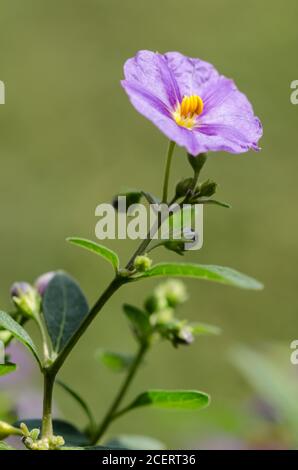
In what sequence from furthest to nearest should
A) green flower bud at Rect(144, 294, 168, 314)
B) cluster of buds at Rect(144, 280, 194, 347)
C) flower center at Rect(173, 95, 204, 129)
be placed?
green flower bud at Rect(144, 294, 168, 314) → cluster of buds at Rect(144, 280, 194, 347) → flower center at Rect(173, 95, 204, 129)

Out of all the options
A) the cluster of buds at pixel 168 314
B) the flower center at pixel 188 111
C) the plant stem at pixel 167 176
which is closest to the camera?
the plant stem at pixel 167 176

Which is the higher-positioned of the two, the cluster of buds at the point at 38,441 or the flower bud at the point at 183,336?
the flower bud at the point at 183,336

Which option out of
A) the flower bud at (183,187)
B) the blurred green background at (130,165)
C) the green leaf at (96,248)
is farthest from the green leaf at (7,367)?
the blurred green background at (130,165)

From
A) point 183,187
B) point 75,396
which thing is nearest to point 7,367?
point 75,396

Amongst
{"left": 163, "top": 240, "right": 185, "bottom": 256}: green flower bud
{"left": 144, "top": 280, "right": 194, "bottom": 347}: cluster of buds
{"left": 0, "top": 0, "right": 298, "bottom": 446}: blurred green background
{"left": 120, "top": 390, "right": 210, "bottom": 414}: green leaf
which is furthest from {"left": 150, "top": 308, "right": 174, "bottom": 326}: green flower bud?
{"left": 0, "top": 0, "right": 298, "bottom": 446}: blurred green background

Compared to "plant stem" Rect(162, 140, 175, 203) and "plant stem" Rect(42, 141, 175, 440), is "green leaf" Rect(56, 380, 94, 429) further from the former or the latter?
"plant stem" Rect(162, 140, 175, 203)

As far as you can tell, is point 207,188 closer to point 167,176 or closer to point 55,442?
point 167,176

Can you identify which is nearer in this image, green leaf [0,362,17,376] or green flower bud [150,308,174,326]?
green leaf [0,362,17,376]

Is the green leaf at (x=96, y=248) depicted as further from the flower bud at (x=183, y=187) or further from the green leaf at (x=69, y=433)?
the green leaf at (x=69, y=433)
